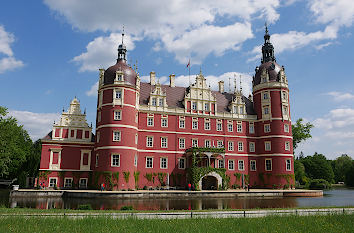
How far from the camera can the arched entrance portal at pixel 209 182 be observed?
41.9 m

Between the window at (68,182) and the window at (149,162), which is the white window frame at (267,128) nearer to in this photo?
the window at (149,162)

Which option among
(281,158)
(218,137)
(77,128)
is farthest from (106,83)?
(281,158)

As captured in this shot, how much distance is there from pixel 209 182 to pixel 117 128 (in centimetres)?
1660

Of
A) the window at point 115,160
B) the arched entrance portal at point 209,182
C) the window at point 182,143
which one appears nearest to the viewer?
the window at point 115,160

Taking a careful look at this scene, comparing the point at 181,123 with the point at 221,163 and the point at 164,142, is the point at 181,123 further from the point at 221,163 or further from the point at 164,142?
the point at 221,163

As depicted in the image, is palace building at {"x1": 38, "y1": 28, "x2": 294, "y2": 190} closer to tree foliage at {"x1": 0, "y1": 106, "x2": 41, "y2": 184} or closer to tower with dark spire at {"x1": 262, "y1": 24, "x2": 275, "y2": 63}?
tower with dark spire at {"x1": 262, "y1": 24, "x2": 275, "y2": 63}

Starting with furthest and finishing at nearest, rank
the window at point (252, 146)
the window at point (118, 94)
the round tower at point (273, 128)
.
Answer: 1. the window at point (252, 146)
2. the round tower at point (273, 128)
3. the window at point (118, 94)

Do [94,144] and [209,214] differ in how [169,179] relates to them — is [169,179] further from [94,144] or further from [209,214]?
[209,214]

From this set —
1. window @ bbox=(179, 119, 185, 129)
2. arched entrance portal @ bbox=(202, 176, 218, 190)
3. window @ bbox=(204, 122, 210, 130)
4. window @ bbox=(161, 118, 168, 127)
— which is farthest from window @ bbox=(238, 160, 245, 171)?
window @ bbox=(161, 118, 168, 127)

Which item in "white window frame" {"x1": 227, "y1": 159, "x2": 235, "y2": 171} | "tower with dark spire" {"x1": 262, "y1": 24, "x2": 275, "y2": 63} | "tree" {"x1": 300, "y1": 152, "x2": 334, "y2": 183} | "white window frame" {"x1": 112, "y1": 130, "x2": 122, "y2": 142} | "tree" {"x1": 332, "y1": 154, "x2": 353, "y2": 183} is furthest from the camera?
"tree" {"x1": 332, "y1": 154, "x2": 353, "y2": 183}

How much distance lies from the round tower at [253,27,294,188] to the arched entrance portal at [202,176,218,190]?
328 inches

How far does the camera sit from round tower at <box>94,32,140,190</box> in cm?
3628

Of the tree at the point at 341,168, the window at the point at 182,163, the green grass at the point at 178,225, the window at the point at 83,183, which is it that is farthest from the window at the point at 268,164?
the tree at the point at 341,168

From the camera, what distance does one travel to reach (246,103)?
50.2m
